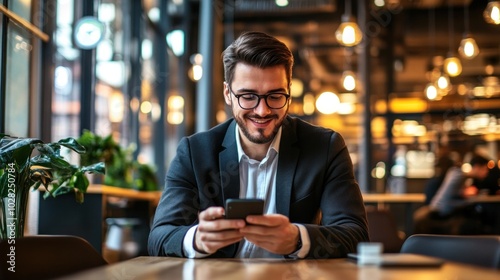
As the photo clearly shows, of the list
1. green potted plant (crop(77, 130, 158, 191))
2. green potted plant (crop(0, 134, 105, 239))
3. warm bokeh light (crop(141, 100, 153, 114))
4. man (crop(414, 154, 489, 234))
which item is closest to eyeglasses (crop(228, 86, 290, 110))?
green potted plant (crop(0, 134, 105, 239))

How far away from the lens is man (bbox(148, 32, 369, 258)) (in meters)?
2.44

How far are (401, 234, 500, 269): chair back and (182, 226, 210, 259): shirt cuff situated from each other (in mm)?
679

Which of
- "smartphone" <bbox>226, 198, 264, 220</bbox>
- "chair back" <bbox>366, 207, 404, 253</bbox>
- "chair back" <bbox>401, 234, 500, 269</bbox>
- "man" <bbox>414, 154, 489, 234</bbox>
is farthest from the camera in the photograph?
"man" <bbox>414, 154, 489, 234</bbox>

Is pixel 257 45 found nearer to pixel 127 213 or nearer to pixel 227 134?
pixel 227 134

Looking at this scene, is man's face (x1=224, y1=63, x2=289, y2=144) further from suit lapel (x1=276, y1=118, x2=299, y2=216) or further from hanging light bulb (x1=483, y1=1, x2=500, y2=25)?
hanging light bulb (x1=483, y1=1, x2=500, y2=25)

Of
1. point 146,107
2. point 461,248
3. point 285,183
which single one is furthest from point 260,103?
point 146,107

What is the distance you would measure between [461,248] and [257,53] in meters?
0.94

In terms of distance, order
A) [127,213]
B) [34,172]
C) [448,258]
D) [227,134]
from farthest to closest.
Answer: [127,213]
[34,172]
[227,134]
[448,258]

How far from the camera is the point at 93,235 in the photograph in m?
5.09

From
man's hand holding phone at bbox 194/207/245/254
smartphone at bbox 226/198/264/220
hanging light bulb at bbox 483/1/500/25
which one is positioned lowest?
man's hand holding phone at bbox 194/207/245/254

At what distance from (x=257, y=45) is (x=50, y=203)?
2.91 meters

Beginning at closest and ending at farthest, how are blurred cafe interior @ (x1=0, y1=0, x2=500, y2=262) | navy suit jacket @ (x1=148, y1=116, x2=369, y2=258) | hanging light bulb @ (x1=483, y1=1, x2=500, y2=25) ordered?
navy suit jacket @ (x1=148, y1=116, x2=369, y2=258) < hanging light bulb @ (x1=483, y1=1, x2=500, y2=25) < blurred cafe interior @ (x1=0, y1=0, x2=500, y2=262)

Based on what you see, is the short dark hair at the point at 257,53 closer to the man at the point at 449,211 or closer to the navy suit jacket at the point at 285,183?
the navy suit jacket at the point at 285,183

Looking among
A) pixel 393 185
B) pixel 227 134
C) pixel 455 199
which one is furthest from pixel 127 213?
pixel 227 134
